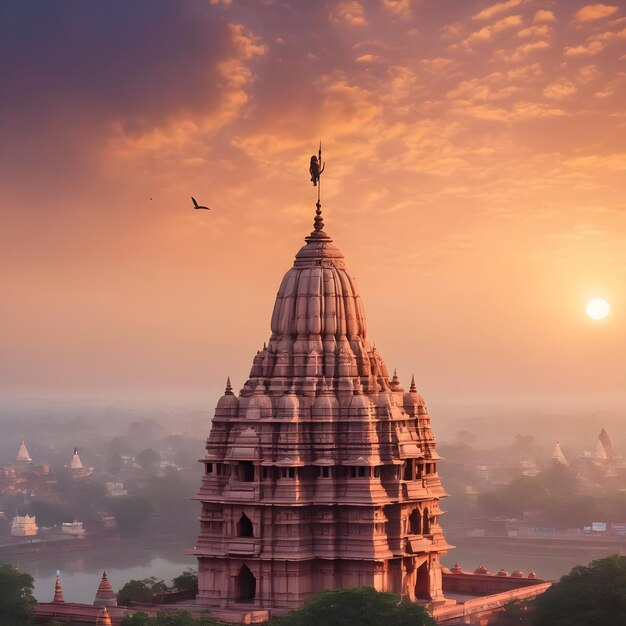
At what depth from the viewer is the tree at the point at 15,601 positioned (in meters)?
49.7

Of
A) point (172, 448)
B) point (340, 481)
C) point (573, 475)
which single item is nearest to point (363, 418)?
point (340, 481)

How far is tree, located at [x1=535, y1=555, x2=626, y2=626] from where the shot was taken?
47.6 meters

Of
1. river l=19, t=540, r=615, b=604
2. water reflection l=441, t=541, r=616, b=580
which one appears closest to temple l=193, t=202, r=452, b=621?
river l=19, t=540, r=615, b=604

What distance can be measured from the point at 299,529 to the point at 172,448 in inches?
5272

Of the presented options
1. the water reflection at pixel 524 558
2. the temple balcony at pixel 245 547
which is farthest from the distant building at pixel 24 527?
the temple balcony at pixel 245 547

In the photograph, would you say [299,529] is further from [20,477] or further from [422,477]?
[20,477]

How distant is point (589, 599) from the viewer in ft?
158

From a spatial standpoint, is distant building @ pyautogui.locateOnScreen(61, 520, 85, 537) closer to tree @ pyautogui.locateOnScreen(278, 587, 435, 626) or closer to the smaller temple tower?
the smaller temple tower

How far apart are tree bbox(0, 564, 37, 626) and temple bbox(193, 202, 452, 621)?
4.10 metres

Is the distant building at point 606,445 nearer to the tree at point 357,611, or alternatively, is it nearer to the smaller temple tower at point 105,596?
the smaller temple tower at point 105,596

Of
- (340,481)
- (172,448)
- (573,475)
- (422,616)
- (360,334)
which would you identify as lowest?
(422,616)

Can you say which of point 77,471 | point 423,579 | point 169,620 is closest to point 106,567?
point 423,579

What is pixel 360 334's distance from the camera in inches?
2044

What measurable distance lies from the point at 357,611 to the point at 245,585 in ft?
17.1
